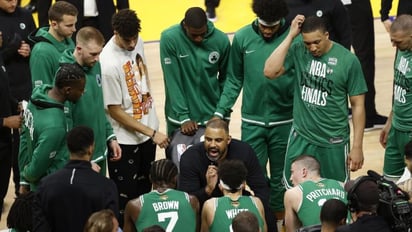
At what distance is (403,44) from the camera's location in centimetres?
754

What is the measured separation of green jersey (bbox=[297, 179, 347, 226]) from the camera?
6.32 metres

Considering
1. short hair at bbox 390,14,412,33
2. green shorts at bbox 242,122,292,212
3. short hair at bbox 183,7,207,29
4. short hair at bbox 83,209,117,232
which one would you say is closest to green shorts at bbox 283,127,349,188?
green shorts at bbox 242,122,292,212

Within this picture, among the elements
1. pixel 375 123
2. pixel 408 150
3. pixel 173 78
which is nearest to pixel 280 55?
pixel 173 78

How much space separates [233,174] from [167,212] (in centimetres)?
50

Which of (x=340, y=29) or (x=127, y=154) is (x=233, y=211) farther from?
(x=340, y=29)

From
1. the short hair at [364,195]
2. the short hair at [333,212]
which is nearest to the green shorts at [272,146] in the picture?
→ the short hair at [333,212]

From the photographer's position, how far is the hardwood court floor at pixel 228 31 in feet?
31.7

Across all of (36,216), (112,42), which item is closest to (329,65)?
(112,42)

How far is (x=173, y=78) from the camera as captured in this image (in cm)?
781

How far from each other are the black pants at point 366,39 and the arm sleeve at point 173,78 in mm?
3125

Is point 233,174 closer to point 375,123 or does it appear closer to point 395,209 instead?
point 395,209

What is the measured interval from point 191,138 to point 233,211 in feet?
5.42

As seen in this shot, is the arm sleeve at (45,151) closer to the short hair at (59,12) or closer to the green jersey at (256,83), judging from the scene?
the short hair at (59,12)

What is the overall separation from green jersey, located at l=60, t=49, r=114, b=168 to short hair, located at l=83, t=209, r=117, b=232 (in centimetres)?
160
